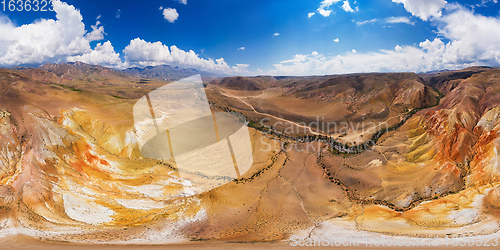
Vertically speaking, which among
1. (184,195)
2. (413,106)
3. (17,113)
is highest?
(17,113)

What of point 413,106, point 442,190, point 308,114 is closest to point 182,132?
point 442,190

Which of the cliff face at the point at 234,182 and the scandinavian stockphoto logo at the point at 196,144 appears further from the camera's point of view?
the scandinavian stockphoto logo at the point at 196,144

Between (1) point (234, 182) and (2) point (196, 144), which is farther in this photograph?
(2) point (196, 144)

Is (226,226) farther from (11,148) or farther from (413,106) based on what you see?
(413,106)

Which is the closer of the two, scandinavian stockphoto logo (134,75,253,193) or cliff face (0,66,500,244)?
cliff face (0,66,500,244)
